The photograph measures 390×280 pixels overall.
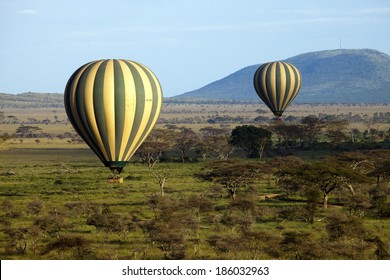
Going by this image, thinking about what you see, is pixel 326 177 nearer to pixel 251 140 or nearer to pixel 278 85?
pixel 278 85

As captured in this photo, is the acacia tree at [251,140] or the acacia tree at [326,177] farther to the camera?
the acacia tree at [251,140]

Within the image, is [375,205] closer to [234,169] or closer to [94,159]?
[234,169]

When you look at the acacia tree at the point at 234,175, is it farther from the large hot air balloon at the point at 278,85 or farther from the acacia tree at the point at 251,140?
the acacia tree at the point at 251,140

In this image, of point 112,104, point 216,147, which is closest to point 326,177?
point 112,104

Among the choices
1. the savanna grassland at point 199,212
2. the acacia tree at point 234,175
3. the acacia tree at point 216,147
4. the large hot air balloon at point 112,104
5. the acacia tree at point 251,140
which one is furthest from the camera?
the acacia tree at point 251,140

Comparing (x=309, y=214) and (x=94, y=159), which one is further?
(x=94, y=159)

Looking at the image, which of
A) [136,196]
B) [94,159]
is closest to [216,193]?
[136,196]

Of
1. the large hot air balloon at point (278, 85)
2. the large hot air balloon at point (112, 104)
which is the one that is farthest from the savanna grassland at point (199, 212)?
the large hot air balloon at point (278, 85)
